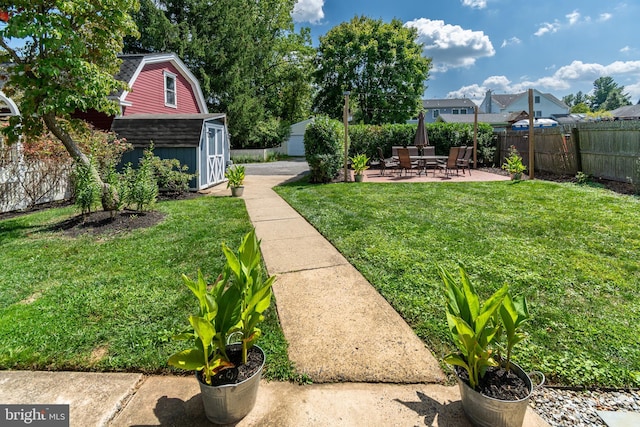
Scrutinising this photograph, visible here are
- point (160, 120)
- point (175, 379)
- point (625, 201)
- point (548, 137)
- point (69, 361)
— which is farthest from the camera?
point (548, 137)

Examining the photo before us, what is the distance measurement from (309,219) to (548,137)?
33.7 feet

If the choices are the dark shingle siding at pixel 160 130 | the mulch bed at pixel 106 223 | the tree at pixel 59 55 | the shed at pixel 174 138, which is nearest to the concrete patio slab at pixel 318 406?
the mulch bed at pixel 106 223

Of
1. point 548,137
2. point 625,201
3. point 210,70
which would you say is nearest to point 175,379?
point 625,201

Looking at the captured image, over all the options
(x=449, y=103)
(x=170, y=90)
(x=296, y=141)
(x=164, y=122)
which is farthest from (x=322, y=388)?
(x=449, y=103)

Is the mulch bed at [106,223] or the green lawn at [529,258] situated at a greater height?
the mulch bed at [106,223]

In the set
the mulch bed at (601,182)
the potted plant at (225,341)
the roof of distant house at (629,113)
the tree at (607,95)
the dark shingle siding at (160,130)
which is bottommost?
the potted plant at (225,341)

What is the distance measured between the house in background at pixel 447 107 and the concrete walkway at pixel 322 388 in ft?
180

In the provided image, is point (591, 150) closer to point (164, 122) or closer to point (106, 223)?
point (106, 223)

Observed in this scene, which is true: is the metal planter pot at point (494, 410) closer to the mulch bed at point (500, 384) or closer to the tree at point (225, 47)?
the mulch bed at point (500, 384)

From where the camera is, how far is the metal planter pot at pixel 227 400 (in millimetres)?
1703

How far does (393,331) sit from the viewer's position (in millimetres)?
2629

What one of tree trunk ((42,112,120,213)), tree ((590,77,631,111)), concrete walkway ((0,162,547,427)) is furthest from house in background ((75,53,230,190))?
tree ((590,77,631,111))

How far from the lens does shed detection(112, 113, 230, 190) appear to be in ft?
32.3

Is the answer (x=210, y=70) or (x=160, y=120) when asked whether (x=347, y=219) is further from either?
(x=210, y=70)
